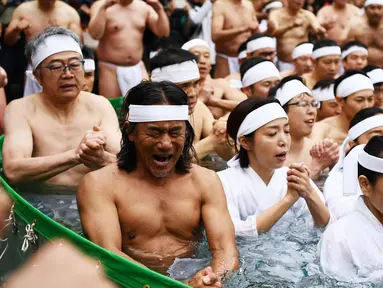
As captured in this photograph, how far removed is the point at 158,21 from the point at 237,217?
4.51m

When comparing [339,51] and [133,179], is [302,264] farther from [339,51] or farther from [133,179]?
[339,51]

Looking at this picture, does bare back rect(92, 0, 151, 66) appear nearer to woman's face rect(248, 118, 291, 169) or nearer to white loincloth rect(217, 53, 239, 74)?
white loincloth rect(217, 53, 239, 74)


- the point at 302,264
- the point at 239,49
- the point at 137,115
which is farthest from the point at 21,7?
the point at 302,264

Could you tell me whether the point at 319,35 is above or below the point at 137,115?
below

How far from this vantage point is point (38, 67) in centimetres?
517

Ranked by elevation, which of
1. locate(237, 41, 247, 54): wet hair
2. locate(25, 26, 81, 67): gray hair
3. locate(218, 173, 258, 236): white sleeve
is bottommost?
locate(218, 173, 258, 236): white sleeve

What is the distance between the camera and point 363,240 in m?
3.60

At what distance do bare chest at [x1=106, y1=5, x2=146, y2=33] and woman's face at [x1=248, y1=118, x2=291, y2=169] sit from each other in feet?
13.6

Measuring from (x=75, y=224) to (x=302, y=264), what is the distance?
5.42 ft

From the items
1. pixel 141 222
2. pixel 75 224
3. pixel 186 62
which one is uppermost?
pixel 186 62

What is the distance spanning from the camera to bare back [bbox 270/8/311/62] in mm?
10258

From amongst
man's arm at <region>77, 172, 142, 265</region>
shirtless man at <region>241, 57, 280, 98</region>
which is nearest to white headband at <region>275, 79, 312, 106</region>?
shirtless man at <region>241, 57, 280, 98</region>

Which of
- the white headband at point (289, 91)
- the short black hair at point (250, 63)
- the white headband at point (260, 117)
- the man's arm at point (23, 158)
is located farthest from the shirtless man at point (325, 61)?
the man's arm at point (23, 158)

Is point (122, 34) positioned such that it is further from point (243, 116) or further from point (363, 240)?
point (363, 240)
